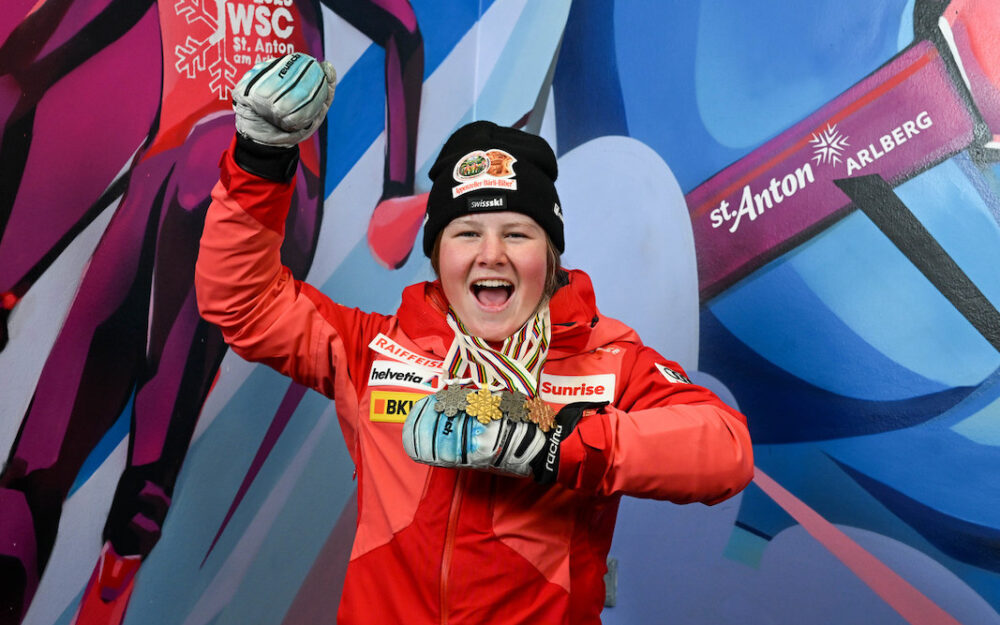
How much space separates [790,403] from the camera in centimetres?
206

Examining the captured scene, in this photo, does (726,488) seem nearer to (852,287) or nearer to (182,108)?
(852,287)

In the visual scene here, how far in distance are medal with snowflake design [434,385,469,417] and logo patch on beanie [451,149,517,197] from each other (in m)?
0.36

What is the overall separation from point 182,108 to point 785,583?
5.55 ft

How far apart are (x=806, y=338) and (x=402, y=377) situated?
1.04 m

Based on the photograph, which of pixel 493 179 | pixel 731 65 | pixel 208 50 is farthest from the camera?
pixel 731 65

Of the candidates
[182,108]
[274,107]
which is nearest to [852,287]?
[274,107]

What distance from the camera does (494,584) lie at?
4.28 feet

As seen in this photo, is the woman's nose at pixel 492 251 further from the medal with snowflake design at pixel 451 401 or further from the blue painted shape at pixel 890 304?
the blue painted shape at pixel 890 304

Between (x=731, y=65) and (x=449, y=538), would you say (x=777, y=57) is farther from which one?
(x=449, y=538)

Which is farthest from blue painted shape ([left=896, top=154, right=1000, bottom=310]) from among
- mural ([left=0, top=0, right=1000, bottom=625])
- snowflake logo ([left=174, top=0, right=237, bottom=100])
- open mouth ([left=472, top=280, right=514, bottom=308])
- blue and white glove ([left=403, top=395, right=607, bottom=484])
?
snowflake logo ([left=174, top=0, right=237, bottom=100])

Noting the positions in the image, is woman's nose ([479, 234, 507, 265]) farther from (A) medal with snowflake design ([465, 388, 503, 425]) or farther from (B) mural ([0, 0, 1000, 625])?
(B) mural ([0, 0, 1000, 625])

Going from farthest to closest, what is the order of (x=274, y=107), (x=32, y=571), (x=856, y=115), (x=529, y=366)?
(x=856, y=115) → (x=32, y=571) → (x=529, y=366) → (x=274, y=107)

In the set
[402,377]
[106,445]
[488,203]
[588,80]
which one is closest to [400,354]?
[402,377]

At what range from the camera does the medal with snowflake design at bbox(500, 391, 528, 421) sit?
3.93ft
